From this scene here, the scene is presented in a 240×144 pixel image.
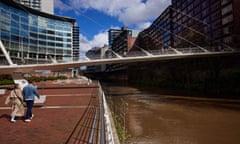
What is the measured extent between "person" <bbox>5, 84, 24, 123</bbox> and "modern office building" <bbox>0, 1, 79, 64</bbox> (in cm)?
4006

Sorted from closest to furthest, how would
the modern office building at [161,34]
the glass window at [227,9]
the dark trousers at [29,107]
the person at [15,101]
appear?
1. the person at [15,101]
2. the dark trousers at [29,107]
3. the glass window at [227,9]
4. the modern office building at [161,34]

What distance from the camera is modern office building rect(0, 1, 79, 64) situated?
155ft

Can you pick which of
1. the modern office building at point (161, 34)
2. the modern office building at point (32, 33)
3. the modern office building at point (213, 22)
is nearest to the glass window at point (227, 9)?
the modern office building at point (213, 22)

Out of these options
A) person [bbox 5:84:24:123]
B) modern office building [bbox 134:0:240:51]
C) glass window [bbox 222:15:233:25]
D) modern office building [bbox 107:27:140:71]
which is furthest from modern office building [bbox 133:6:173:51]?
person [bbox 5:84:24:123]

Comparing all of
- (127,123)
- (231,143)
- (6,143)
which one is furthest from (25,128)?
(231,143)

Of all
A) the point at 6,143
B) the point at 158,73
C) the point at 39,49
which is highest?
the point at 39,49

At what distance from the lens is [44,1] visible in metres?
100

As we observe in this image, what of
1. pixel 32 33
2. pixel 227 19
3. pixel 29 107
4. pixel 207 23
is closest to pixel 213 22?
pixel 207 23

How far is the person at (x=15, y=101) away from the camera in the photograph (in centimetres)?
648

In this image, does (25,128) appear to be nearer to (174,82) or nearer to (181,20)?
(174,82)

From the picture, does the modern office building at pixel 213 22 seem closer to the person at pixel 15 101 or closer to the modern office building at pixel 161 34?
the modern office building at pixel 161 34

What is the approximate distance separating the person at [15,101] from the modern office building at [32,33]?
131 ft

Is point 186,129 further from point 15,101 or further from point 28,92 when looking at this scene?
point 15,101

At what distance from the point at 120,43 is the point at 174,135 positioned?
290 ft
